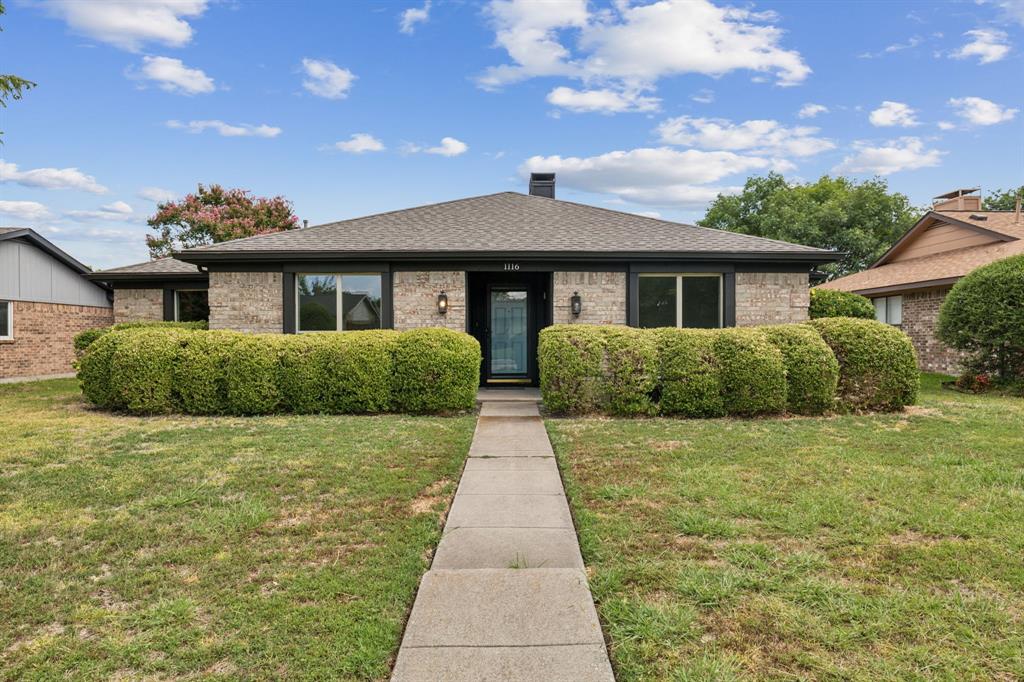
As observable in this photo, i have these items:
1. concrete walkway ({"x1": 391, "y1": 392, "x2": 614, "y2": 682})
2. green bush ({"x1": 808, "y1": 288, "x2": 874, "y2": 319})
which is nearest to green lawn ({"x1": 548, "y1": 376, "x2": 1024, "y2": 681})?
concrete walkway ({"x1": 391, "y1": 392, "x2": 614, "y2": 682})

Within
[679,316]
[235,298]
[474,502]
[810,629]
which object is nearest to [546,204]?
[679,316]

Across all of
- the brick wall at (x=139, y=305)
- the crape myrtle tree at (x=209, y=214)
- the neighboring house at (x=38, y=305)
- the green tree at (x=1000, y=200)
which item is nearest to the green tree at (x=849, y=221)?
the green tree at (x=1000, y=200)

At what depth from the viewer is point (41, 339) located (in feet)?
53.0

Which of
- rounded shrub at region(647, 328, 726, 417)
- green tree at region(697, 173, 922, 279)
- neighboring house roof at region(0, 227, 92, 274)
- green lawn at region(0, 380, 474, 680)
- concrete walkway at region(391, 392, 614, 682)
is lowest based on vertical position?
concrete walkway at region(391, 392, 614, 682)

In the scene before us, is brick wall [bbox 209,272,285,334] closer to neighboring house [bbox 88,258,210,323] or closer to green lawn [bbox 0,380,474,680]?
green lawn [bbox 0,380,474,680]

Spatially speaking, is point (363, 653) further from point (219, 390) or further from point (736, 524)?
point (219, 390)

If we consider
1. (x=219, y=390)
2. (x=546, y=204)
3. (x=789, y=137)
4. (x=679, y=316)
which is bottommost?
(x=219, y=390)

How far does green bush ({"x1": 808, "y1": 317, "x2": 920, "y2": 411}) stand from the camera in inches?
313

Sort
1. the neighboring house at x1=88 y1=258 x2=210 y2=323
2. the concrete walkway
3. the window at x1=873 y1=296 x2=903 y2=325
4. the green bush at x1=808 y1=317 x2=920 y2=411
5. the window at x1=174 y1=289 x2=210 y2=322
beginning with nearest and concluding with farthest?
the concrete walkway, the green bush at x1=808 y1=317 x2=920 y2=411, the neighboring house at x1=88 y1=258 x2=210 y2=323, the window at x1=174 y1=289 x2=210 y2=322, the window at x1=873 y1=296 x2=903 y2=325

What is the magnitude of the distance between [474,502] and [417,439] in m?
2.25

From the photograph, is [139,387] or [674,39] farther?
[674,39]

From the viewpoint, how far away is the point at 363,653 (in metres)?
2.22

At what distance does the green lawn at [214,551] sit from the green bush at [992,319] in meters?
11.6

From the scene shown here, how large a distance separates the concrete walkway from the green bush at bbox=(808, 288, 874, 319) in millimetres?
11439
